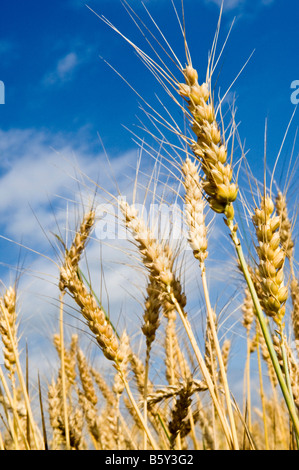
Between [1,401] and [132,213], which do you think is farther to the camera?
[1,401]

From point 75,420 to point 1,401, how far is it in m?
1.14

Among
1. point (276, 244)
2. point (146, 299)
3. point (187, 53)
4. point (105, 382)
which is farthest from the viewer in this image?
point (105, 382)

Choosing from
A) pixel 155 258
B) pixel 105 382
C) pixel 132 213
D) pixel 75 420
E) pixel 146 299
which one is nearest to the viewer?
pixel 155 258

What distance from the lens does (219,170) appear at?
5.41 feet

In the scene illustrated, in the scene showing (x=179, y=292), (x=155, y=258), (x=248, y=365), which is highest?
(x=155, y=258)

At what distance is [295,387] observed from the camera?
1.84 m

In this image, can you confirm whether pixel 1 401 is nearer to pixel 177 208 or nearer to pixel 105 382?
pixel 177 208

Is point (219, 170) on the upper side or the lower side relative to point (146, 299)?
upper

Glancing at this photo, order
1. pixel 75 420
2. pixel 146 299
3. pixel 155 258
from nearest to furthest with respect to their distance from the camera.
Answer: pixel 155 258 < pixel 146 299 < pixel 75 420

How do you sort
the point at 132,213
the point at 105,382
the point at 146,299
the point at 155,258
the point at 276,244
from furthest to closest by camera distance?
the point at 105,382 < the point at 146,299 < the point at 132,213 < the point at 155,258 < the point at 276,244

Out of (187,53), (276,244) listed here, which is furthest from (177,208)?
(187,53)

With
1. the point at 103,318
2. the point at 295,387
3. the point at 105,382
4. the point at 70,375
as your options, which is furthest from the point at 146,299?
the point at 105,382

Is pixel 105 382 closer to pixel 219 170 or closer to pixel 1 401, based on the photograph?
pixel 1 401

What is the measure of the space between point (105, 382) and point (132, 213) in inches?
114
